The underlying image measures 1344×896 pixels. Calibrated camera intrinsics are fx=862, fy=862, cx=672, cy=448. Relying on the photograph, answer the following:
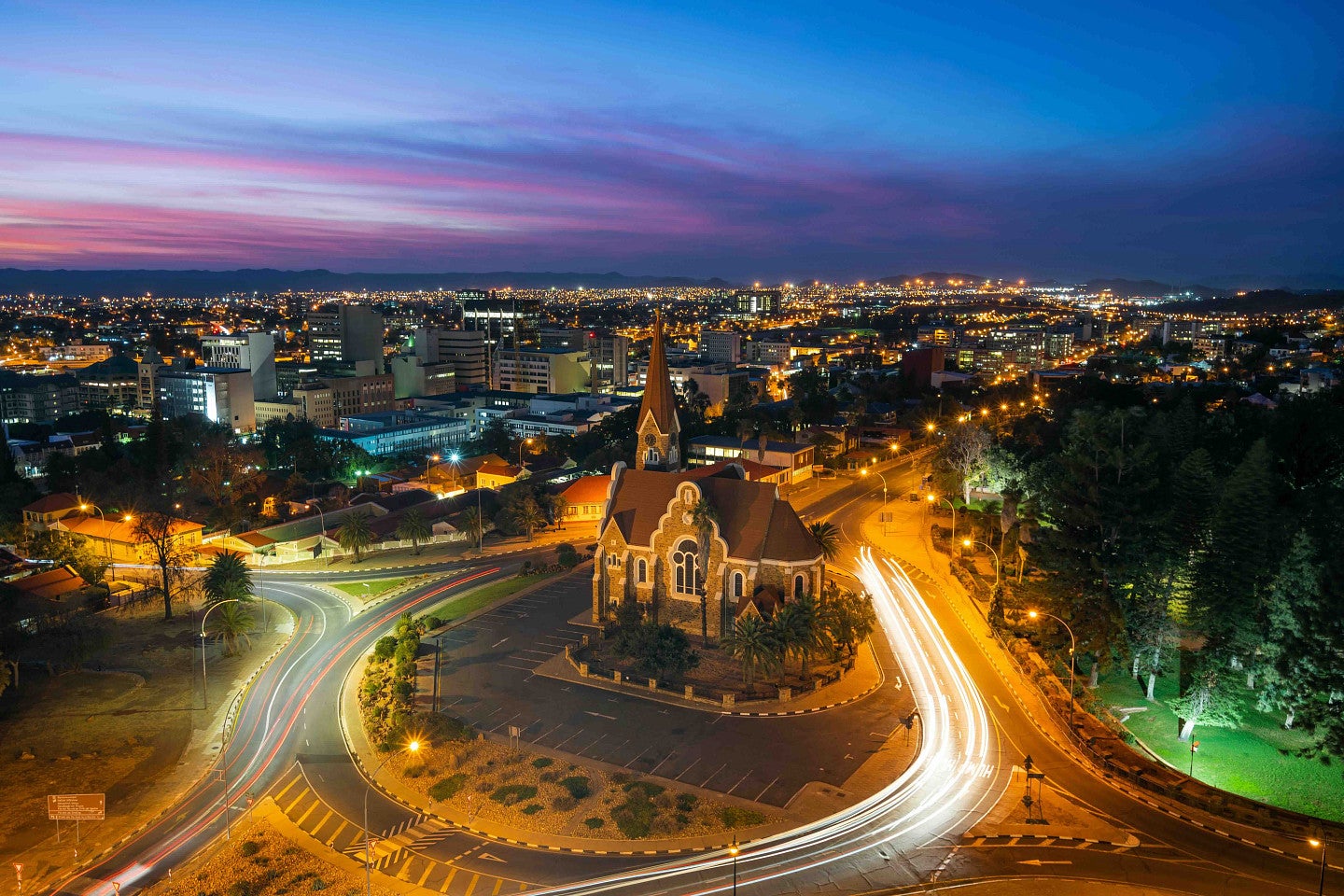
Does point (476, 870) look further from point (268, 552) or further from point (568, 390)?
point (568, 390)

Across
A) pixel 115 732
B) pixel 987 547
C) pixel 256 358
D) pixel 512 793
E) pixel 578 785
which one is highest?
pixel 256 358

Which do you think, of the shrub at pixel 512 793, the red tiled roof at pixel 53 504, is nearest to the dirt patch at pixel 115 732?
the shrub at pixel 512 793

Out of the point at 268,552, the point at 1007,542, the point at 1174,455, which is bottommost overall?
the point at 268,552

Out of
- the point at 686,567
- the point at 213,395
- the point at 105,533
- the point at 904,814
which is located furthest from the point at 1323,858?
the point at 213,395

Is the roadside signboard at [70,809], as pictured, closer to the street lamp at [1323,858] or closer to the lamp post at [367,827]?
the lamp post at [367,827]

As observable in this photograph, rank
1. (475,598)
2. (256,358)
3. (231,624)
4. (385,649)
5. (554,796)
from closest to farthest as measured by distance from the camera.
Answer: (554,796), (385,649), (231,624), (475,598), (256,358)

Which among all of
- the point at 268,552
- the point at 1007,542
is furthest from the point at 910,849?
the point at 268,552

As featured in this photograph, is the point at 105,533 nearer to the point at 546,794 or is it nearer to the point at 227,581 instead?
the point at 227,581

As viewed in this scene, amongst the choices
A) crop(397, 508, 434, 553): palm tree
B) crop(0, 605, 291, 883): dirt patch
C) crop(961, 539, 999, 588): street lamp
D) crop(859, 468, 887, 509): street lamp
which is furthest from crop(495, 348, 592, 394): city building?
crop(0, 605, 291, 883): dirt patch
